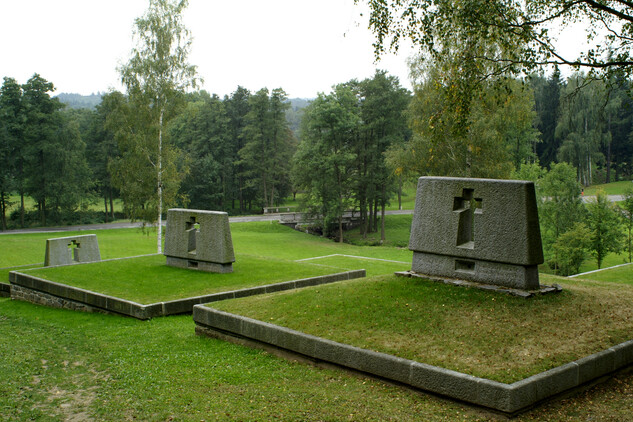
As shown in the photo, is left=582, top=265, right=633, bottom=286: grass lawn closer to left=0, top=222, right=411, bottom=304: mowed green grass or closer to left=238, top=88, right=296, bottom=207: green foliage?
left=0, top=222, right=411, bottom=304: mowed green grass

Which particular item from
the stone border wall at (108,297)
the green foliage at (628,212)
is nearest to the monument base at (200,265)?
the stone border wall at (108,297)

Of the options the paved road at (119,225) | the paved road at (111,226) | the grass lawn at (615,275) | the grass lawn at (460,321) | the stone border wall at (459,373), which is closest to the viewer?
the stone border wall at (459,373)

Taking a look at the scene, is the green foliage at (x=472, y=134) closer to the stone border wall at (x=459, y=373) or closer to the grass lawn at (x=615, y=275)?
the grass lawn at (x=615, y=275)

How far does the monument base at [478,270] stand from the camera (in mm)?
9336

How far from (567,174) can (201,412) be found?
89.7 ft

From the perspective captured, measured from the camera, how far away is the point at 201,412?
6.09 meters

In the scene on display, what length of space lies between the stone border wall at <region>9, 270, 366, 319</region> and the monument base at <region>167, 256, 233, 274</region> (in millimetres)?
2329

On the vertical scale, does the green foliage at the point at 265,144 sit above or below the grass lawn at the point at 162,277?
above

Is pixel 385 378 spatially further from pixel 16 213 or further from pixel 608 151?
pixel 608 151

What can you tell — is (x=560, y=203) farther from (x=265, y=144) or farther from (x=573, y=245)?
(x=265, y=144)

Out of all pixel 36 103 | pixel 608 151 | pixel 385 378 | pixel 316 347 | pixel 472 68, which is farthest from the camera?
pixel 608 151

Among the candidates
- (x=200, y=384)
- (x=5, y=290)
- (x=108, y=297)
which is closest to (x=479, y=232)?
(x=200, y=384)

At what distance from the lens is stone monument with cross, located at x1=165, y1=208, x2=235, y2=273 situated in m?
15.0


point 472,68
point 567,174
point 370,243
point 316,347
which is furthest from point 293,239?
point 316,347
